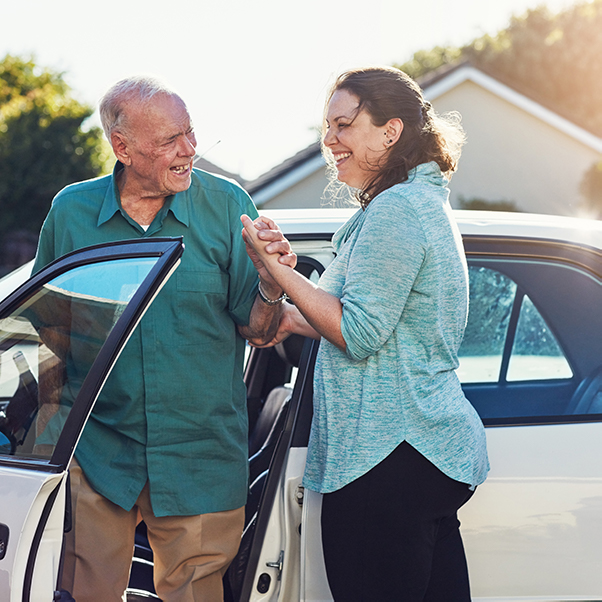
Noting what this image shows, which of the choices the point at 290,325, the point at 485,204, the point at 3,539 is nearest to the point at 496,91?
the point at 485,204

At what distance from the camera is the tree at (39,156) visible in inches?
587

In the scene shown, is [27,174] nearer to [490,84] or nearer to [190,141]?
[490,84]

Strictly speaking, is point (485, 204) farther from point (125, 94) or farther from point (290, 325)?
point (125, 94)

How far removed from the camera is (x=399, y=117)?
5.98 feet

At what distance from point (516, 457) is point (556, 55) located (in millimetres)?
40048

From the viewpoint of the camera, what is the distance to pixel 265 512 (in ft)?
6.85

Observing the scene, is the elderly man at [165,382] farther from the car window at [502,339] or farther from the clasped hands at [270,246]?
the car window at [502,339]

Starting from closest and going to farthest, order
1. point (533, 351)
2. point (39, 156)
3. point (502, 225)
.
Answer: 1. point (502, 225)
2. point (533, 351)
3. point (39, 156)

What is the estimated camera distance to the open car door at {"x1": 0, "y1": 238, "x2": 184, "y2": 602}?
1.54 m

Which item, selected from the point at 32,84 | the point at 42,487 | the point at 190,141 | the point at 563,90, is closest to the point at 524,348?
the point at 190,141

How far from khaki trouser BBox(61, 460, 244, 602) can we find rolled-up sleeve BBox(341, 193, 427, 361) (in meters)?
0.78

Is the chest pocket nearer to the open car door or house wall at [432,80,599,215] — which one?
the open car door

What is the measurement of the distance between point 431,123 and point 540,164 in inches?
623

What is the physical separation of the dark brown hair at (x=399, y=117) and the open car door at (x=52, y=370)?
57cm
